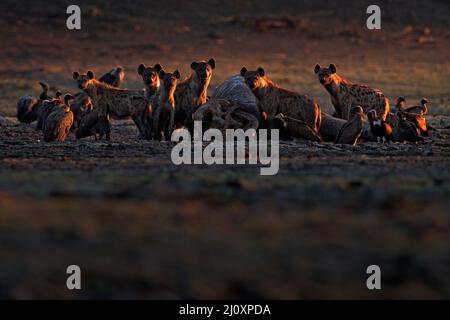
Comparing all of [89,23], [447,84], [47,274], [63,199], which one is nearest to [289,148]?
[63,199]

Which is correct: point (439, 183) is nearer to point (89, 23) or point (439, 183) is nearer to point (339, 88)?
point (339, 88)

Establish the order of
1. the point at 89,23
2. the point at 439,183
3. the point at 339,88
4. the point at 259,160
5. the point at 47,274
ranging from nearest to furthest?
the point at 47,274 → the point at 439,183 → the point at 259,160 → the point at 339,88 → the point at 89,23

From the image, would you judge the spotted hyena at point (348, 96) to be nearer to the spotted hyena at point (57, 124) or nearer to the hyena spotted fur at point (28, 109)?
the spotted hyena at point (57, 124)

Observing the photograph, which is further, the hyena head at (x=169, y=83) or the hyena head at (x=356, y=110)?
the hyena head at (x=169, y=83)

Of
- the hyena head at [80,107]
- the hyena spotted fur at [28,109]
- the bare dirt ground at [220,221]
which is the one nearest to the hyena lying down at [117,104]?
the bare dirt ground at [220,221]

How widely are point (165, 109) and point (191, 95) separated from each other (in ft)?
1.68

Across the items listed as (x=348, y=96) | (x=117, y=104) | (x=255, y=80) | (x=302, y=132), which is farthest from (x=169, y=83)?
(x=348, y=96)

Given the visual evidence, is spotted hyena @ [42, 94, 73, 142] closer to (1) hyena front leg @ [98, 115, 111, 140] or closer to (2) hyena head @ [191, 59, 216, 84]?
(1) hyena front leg @ [98, 115, 111, 140]

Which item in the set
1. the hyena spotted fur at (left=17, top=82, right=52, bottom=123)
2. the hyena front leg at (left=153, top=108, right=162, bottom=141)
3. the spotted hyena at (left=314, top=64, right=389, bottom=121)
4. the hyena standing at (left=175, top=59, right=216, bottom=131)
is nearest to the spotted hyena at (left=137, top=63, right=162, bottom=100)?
the hyena standing at (left=175, top=59, right=216, bottom=131)

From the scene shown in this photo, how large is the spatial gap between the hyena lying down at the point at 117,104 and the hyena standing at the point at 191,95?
48 cm

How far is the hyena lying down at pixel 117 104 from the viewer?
46.6ft

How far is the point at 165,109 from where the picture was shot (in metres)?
14.2

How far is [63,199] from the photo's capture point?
26.7 ft

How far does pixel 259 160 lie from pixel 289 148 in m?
1.52
